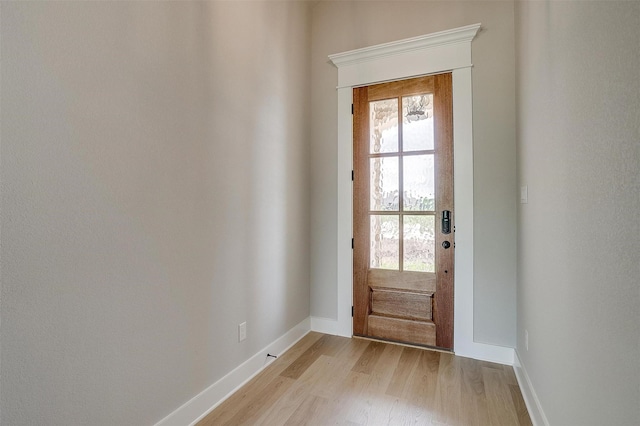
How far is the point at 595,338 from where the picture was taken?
37.4 inches

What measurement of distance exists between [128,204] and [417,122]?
88.6 inches

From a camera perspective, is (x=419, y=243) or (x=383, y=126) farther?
(x=383, y=126)

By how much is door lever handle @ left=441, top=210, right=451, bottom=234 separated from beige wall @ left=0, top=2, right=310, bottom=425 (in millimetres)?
1481

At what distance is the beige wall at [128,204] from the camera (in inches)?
41.0

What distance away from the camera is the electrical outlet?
6.73 ft

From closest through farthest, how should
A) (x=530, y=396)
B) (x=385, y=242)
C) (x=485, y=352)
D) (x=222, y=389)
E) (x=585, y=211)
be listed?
(x=585, y=211) → (x=530, y=396) → (x=222, y=389) → (x=485, y=352) → (x=385, y=242)

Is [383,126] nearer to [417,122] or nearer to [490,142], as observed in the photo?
[417,122]

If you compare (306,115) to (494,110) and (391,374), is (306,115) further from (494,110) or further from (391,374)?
(391,374)

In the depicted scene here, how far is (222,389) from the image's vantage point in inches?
73.9

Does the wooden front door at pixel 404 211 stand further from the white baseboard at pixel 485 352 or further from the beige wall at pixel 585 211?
the beige wall at pixel 585 211

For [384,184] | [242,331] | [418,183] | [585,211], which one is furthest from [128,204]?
[418,183]

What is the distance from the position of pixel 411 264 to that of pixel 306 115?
5.59ft

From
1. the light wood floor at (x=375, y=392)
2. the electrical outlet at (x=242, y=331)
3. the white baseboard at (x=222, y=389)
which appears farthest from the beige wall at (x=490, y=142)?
the electrical outlet at (x=242, y=331)

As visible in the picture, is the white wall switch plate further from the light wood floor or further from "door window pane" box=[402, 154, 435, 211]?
the light wood floor
